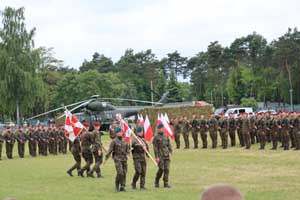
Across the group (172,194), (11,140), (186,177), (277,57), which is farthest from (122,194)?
(277,57)

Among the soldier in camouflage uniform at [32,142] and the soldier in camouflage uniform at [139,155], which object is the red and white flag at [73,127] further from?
the soldier in camouflage uniform at [32,142]

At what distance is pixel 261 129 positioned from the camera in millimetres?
27812

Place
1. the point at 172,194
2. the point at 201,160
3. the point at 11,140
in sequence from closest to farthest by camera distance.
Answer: the point at 172,194 → the point at 201,160 → the point at 11,140

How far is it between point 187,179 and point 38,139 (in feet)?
55.6

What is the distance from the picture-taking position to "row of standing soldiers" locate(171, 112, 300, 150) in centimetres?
2622

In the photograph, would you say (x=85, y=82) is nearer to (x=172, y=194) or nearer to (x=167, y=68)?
(x=167, y=68)

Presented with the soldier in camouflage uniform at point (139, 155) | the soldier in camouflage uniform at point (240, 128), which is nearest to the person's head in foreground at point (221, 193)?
the soldier in camouflage uniform at point (139, 155)

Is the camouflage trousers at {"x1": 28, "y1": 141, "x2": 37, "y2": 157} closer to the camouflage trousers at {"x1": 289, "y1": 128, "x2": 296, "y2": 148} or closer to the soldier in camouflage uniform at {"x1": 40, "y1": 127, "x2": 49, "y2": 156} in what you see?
the soldier in camouflage uniform at {"x1": 40, "y1": 127, "x2": 49, "y2": 156}

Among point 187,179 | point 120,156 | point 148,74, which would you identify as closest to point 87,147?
point 187,179

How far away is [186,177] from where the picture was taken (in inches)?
704

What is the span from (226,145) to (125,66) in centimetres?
8663

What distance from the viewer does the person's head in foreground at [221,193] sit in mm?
2611

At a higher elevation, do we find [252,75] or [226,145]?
[252,75]

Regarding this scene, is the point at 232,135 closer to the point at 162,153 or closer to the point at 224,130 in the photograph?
the point at 224,130
